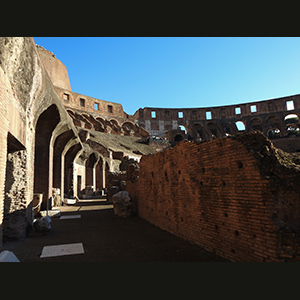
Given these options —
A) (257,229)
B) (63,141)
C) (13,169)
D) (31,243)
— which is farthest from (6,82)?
(63,141)

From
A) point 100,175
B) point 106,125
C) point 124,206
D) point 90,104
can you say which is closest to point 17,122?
point 124,206

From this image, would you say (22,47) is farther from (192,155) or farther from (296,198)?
(296,198)

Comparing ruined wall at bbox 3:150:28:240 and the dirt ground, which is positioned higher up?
ruined wall at bbox 3:150:28:240

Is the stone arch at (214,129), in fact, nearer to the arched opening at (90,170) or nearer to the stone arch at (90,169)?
the stone arch at (90,169)

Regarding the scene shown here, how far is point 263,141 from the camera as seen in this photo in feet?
12.7

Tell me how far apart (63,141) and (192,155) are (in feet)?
33.3

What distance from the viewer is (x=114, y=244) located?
587cm

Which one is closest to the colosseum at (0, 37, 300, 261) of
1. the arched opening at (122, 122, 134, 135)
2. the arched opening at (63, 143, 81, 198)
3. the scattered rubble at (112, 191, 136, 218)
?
the scattered rubble at (112, 191, 136, 218)

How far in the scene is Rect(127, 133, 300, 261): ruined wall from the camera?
11.2 ft

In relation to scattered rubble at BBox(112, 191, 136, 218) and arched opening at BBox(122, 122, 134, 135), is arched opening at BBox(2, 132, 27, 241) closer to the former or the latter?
scattered rubble at BBox(112, 191, 136, 218)

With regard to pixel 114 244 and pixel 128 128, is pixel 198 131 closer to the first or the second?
pixel 128 128

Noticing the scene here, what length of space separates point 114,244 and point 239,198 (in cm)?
344

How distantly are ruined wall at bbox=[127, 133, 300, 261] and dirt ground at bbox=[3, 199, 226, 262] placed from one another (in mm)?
384

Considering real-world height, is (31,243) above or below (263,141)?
below
